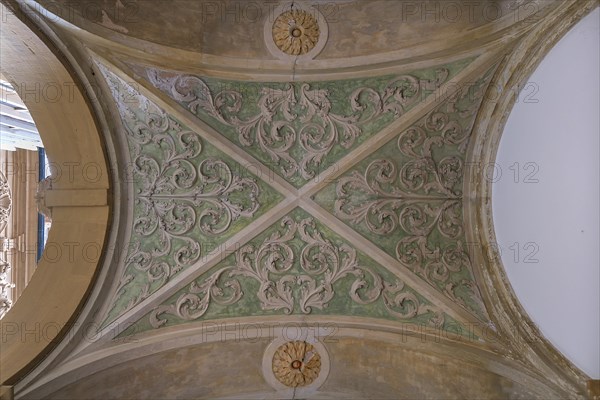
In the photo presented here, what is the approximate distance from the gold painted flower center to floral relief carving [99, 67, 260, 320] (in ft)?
4.46

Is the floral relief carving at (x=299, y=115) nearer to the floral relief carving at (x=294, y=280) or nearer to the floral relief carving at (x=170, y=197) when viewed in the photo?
the floral relief carving at (x=170, y=197)

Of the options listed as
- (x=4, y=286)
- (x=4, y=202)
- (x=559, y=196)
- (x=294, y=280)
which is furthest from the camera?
(x=4, y=202)

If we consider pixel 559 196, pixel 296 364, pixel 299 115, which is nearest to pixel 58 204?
pixel 299 115

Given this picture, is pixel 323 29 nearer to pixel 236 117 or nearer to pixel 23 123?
pixel 236 117

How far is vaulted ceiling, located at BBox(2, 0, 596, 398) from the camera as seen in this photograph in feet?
15.7

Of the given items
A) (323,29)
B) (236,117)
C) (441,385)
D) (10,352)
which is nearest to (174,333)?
(10,352)

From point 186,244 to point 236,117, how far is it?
4.88 ft

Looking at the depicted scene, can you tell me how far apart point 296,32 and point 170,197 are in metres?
2.23

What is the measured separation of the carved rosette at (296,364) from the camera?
498 centimetres

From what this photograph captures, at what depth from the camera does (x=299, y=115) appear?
5172mm

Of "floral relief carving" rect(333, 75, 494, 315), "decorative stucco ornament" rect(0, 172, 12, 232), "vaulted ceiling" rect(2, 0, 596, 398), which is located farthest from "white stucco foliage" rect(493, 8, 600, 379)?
"decorative stucco ornament" rect(0, 172, 12, 232)

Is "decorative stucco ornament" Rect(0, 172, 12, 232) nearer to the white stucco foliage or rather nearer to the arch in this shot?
the arch

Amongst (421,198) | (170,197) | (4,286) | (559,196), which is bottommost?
(4,286)

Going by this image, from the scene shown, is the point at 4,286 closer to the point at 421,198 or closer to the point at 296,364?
the point at 296,364
